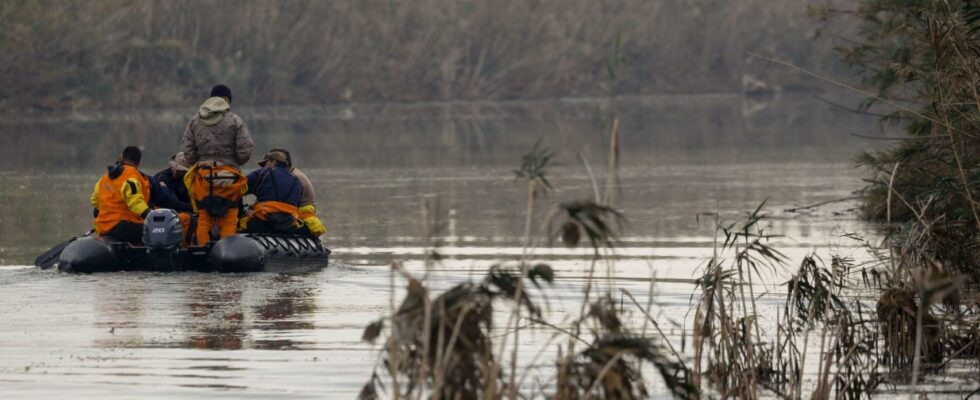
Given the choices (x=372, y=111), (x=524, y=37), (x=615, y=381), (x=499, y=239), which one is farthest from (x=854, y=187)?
(x=524, y=37)

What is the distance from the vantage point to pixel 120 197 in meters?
16.1

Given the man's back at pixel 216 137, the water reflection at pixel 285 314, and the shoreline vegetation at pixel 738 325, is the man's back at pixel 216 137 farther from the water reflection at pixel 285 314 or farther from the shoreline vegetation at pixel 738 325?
the shoreline vegetation at pixel 738 325

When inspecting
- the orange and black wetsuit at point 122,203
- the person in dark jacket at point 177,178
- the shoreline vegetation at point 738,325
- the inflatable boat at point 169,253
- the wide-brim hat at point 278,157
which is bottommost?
the shoreline vegetation at point 738,325

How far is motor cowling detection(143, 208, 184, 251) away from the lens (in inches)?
612

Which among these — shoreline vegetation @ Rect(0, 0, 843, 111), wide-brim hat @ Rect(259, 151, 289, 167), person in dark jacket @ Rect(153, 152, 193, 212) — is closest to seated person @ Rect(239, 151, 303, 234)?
wide-brim hat @ Rect(259, 151, 289, 167)

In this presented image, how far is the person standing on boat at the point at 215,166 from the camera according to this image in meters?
16.2

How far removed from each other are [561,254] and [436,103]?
4845cm

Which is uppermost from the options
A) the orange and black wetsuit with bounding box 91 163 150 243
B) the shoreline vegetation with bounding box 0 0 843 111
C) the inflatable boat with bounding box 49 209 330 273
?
the shoreline vegetation with bounding box 0 0 843 111

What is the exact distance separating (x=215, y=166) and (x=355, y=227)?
19.3ft

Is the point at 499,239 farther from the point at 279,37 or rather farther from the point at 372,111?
the point at 279,37

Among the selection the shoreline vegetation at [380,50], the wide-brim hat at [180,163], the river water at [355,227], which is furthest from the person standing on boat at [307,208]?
the shoreline vegetation at [380,50]

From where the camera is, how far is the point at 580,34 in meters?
73.1

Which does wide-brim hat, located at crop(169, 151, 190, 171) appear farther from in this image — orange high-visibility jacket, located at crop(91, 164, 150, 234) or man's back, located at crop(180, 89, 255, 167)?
orange high-visibility jacket, located at crop(91, 164, 150, 234)

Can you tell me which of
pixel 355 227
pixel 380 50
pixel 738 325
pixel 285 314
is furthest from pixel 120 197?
pixel 380 50
